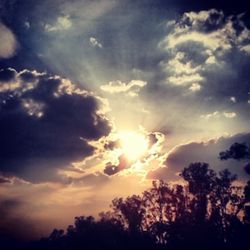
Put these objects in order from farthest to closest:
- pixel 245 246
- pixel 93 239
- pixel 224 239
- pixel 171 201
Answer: pixel 93 239 → pixel 171 201 → pixel 224 239 → pixel 245 246

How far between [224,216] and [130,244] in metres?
24.4

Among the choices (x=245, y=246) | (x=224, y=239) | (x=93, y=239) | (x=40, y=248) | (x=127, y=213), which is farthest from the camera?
(x=40, y=248)

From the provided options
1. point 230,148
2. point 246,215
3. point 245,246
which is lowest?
point 245,246

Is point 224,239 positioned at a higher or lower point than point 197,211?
lower

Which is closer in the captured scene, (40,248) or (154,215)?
(154,215)

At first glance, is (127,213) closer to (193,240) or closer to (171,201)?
(171,201)

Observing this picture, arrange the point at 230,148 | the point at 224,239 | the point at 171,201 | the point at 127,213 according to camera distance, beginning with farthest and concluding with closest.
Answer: the point at 127,213 → the point at 171,201 → the point at 224,239 → the point at 230,148

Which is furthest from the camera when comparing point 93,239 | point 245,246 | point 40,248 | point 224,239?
point 40,248

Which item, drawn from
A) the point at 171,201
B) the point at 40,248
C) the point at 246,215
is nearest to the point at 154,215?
the point at 171,201

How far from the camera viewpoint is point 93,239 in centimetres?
9300

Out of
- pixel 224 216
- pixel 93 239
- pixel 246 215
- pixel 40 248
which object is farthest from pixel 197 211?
pixel 40 248

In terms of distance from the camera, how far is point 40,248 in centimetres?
15238

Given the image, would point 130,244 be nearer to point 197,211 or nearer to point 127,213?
point 127,213

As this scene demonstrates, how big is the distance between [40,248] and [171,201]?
110 metres
